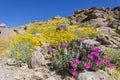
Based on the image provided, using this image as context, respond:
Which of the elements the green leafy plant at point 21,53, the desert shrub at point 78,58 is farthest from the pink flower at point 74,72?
the green leafy plant at point 21,53

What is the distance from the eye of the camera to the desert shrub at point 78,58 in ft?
21.6

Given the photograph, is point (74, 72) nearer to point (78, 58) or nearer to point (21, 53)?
point (78, 58)

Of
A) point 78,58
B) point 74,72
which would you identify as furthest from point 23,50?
point 74,72

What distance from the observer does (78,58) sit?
711cm

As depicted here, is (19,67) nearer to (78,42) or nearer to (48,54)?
(48,54)

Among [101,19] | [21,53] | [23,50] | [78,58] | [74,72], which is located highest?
[101,19]

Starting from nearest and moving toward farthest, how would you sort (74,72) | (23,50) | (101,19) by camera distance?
(74,72) < (23,50) < (101,19)

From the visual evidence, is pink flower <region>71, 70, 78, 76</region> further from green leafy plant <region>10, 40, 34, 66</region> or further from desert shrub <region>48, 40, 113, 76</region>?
green leafy plant <region>10, 40, 34, 66</region>

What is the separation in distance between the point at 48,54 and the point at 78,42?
3.58 ft

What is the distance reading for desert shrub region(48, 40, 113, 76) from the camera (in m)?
6.60

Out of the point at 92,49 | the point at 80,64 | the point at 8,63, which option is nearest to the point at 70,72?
the point at 80,64

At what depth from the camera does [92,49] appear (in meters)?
7.14

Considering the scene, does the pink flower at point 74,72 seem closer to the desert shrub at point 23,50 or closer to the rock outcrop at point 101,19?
the desert shrub at point 23,50

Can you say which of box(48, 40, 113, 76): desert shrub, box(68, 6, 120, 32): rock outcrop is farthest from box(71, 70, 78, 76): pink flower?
box(68, 6, 120, 32): rock outcrop
